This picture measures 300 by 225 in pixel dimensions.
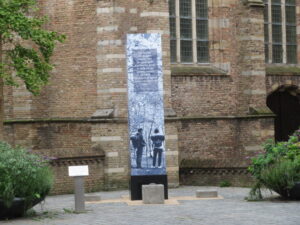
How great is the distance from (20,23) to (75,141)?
6388mm

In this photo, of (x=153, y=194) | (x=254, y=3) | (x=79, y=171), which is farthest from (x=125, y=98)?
(x=79, y=171)

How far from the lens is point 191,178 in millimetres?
27656

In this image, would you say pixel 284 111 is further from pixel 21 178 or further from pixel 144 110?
pixel 21 178

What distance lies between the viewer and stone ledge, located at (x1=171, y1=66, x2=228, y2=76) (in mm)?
28569

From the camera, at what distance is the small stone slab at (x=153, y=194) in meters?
19.8

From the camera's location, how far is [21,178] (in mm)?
16609

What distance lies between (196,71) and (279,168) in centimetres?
1016

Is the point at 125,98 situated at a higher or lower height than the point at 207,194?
higher

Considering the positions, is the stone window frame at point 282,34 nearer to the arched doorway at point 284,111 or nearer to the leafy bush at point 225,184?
the arched doorway at point 284,111

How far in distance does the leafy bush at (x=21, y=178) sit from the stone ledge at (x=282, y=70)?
615 inches

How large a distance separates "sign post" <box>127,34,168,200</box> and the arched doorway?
1216 centimetres

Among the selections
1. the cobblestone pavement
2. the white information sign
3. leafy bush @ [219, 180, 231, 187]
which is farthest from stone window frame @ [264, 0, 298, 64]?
the white information sign

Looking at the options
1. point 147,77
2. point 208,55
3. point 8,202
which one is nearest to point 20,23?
point 147,77

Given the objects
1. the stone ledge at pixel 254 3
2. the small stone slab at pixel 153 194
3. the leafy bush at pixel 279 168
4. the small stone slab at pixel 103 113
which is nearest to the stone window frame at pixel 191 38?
the stone ledge at pixel 254 3
